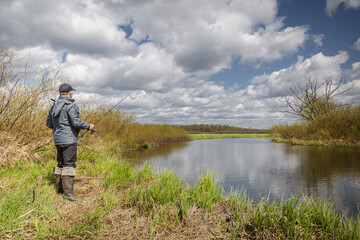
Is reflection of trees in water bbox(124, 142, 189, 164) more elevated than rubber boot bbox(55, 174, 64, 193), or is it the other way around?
rubber boot bbox(55, 174, 64, 193)

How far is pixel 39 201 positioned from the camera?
12.2 feet

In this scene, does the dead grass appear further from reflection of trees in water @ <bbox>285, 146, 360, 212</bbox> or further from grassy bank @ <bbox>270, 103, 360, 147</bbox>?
grassy bank @ <bbox>270, 103, 360, 147</bbox>

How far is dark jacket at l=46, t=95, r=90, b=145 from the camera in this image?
4305 millimetres

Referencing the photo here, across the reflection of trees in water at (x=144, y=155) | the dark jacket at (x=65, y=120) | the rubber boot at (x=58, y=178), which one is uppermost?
the dark jacket at (x=65, y=120)

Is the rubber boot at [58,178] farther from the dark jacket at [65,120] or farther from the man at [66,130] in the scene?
the dark jacket at [65,120]

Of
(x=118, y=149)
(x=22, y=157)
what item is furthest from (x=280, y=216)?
(x=118, y=149)

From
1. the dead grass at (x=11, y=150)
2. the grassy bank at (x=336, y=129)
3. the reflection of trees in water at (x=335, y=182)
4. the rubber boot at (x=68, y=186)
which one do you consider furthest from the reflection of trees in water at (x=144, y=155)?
the grassy bank at (x=336, y=129)

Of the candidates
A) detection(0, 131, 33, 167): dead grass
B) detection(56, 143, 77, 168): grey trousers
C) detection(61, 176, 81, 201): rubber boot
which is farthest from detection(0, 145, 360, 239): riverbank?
detection(0, 131, 33, 167): dead grass

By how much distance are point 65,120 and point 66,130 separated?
200 mm

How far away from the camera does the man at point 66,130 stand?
14.2ft

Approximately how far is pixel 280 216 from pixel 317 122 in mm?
27879

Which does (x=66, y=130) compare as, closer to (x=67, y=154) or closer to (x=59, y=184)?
(x=67, y=154)

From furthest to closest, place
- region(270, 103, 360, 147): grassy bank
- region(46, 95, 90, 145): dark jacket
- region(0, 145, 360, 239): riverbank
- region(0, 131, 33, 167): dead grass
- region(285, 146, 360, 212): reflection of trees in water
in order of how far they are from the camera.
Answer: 1. region(270, 103, 360, 147): grassy bank
2. region(285, 146, 360, 212): reflection of trees in water
3. region(0, 131, 33, 167): dead grass
4. region(46, 95, 90, 145): dark jacket
5. region(0, 145, 360, 239): riverbank

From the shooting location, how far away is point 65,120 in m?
4.36
